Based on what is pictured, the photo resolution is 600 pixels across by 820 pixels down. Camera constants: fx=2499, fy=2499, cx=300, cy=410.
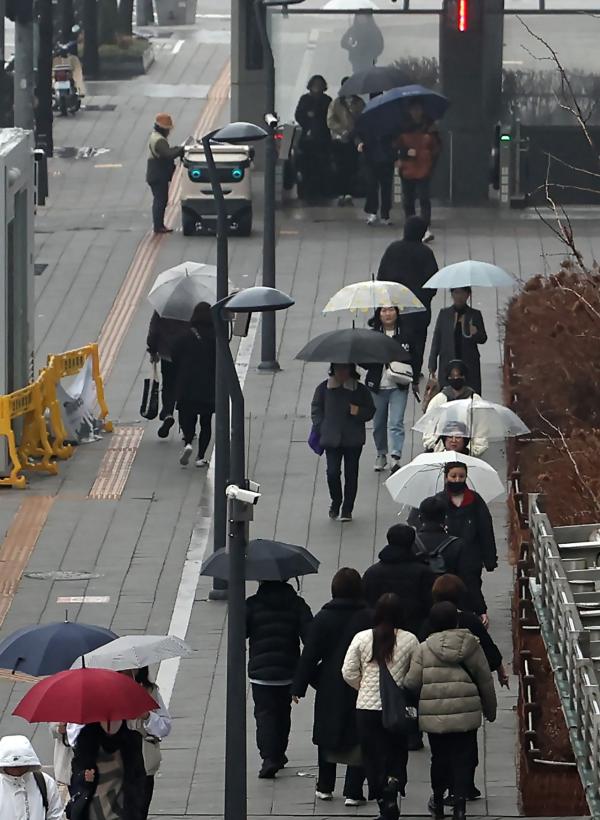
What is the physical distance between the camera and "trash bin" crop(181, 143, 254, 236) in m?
30.7

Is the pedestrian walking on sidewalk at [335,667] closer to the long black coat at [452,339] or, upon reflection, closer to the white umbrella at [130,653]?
the white umbrella at [130,653]

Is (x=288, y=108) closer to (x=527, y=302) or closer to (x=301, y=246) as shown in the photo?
(x=301, y=246)

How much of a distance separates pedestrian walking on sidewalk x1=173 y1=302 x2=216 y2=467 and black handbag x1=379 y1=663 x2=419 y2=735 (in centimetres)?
822

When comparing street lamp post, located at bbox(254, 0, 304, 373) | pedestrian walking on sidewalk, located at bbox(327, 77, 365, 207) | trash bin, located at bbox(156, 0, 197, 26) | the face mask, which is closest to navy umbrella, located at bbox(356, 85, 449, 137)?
pedestrian walking on sidewalk, located at bbox(327, 77, 365, 207)

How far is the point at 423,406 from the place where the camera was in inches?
776

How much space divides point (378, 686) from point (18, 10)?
16789 millimetres

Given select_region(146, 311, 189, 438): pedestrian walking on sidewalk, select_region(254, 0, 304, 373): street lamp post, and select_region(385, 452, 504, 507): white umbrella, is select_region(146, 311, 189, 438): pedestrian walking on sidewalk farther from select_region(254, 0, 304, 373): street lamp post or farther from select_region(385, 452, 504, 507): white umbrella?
select_region(385, 452, 504, 507): white umbrella

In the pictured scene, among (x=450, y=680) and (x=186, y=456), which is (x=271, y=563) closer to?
(x=450, y=680)

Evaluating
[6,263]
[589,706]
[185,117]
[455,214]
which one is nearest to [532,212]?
[455,214]

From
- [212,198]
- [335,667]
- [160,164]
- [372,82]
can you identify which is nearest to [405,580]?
[335,667]

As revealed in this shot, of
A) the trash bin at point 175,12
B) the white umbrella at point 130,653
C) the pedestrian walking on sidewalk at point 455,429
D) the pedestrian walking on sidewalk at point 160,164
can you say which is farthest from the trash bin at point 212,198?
the trash bin at point 175,12

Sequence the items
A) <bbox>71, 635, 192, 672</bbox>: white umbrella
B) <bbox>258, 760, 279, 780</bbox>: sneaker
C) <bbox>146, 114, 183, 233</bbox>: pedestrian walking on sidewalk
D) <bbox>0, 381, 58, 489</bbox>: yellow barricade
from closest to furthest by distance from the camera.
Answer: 1. <bbox>71, 635, 192, 672</bbox>: white umbrella
2. <bbox>258, 760, 279, 780</bbox>: sneaker
3. <bbox>0, 381, 58, 489</bbox>: yellow barricade
4. <bbox>146, 114, 183, 233</bbox>: pedestrian walking on sidewalk

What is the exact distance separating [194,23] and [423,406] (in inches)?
1433

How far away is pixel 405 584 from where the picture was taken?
1416 centimetres
